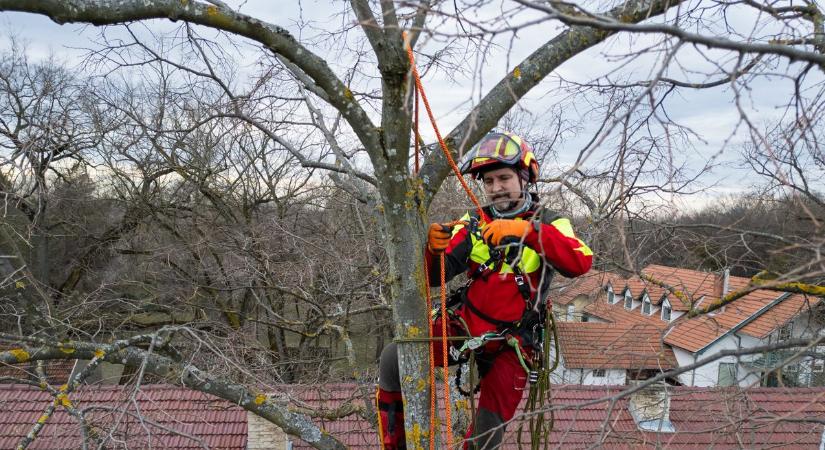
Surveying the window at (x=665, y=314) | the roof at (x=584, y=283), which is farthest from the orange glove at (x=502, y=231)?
the window at (x=665, y=314)

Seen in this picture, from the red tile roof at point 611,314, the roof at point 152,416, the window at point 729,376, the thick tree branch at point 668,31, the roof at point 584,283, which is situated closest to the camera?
the thick tree branch at point 668,31

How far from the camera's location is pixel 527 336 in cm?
312

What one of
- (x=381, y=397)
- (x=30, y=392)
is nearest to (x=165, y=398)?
(x=30, y=392)

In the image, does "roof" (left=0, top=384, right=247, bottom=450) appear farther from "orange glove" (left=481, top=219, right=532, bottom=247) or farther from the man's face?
A: "orange glove" (left=481, top=219, right=532, bottom=247)

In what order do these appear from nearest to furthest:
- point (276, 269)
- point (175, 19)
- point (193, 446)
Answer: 1. point (175, 19)
2. point (193, 446)
3. point (276, 269)

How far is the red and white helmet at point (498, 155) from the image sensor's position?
293 cm

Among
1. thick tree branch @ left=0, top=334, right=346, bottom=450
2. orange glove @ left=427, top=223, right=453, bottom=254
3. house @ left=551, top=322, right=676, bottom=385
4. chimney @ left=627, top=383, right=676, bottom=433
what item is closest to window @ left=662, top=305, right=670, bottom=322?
chimney @ left=627, top=383, right=676, bottom=433

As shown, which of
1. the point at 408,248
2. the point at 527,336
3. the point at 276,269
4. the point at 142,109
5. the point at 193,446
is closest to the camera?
the point at 408,248

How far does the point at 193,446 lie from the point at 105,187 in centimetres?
726

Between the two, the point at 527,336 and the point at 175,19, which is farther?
the point at 527,336

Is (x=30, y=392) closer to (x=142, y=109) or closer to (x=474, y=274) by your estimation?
(x=142, y=109)

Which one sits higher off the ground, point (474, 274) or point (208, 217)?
point (208, 217)

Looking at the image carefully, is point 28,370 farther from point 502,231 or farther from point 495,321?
point 502,231

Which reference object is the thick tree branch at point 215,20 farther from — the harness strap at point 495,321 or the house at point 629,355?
the house at point 629,355
